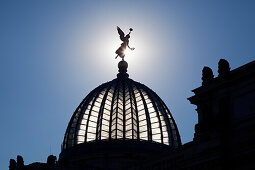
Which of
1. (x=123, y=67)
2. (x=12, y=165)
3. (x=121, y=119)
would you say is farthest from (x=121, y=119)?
(x=12, y=165)

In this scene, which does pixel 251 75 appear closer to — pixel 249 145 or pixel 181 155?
pixel 249 145

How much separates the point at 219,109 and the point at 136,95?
1053 inches

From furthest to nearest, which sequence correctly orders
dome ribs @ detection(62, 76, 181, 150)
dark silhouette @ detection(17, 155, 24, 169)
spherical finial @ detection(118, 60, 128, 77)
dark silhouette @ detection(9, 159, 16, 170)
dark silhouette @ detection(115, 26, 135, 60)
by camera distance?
spherical finial @ detection(118, 60, 128, 77), dark silhouette @ detection(115, 26, 135, 60), dome ribs @ detection(62, 76, 181, 150), dark silhouette @ detection(9, 159, 16, 170), dark silhouette @ detection(17, 155, 24, 169)

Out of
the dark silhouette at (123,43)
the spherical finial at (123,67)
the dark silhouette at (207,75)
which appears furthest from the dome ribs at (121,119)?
the dark silhouette at (207,75)

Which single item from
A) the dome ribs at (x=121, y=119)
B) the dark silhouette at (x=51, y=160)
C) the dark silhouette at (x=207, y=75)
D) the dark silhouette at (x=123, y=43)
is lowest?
the dark silhouette at (x=51, y=160)

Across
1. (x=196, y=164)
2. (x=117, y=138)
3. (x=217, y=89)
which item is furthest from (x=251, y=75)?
(x=117, y=138)

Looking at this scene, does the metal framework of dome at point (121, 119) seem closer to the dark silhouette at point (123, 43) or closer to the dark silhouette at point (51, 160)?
the dark silhouette at point (123, 43)

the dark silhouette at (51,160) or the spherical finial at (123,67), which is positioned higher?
the spherical finial at (123,67)

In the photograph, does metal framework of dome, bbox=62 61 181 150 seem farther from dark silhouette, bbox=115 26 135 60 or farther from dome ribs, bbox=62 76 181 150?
dark silhouette, bbox=115 26 135 60

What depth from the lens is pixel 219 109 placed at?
926 inches

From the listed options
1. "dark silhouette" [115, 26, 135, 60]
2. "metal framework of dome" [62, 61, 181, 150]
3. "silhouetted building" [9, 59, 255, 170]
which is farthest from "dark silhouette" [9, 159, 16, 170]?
"dark silhouette" [115, 26, 135, 60]

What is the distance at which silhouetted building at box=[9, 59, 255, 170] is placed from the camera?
73.1ft

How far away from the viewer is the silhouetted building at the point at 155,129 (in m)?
22.3

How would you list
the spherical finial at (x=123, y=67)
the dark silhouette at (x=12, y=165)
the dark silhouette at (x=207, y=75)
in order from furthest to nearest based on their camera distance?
the spherical finial at (x=123, y=67) < the dark silhouette at (x=12, y=165) < the dark silhouette at (x=207, y=75)
